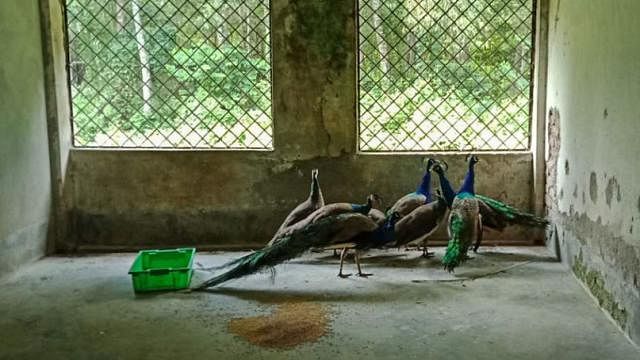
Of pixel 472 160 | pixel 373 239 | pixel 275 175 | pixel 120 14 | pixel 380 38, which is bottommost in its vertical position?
A: pixel 373 239

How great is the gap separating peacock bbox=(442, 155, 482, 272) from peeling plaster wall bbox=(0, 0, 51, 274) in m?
2.95

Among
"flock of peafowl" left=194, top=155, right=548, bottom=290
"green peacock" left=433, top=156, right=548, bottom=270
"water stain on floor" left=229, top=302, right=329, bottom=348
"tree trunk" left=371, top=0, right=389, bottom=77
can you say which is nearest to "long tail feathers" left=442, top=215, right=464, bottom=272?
"flock of peafowl" left=194, top=155, right=548, bottom=290

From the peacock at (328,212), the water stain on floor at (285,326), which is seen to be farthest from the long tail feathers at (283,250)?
the water stain on floor at (285,326)

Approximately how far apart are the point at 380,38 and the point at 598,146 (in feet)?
6.76

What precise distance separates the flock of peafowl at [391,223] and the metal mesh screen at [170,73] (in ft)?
2.85

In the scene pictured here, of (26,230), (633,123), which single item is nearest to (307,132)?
(26,230)

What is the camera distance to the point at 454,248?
4.63 meters

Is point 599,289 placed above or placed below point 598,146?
below

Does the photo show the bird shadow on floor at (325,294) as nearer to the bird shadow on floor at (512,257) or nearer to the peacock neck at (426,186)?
the bird shadow on floor at (512,257)

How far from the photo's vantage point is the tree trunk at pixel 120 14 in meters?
5.52

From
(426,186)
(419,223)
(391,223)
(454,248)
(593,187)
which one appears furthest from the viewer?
(426,186)

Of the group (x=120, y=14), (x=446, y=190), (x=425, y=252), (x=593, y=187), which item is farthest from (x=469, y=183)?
(x=120, y=14)

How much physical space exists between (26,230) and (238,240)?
1568mm

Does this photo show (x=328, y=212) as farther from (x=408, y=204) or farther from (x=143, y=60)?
(x=143, y=60)
